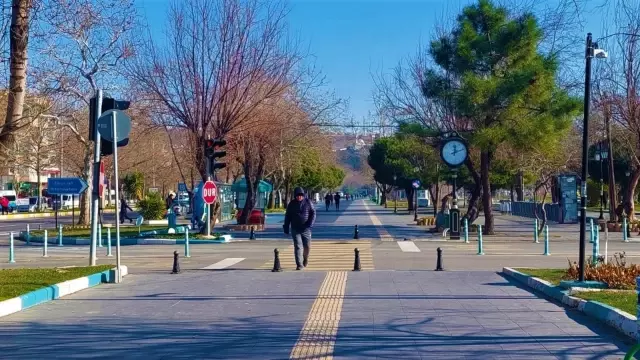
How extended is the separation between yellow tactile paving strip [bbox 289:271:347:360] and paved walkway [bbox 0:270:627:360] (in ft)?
0.05

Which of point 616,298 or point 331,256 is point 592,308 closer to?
point 616,298

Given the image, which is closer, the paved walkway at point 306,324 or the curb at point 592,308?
the paved walkway at point 306,324

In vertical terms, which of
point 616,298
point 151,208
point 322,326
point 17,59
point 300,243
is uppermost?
point 17,59

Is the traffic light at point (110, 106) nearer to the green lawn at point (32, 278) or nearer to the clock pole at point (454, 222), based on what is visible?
the green lawn at point (32, 278)

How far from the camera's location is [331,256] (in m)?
25.0

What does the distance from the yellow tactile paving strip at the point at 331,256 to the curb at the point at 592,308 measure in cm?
569

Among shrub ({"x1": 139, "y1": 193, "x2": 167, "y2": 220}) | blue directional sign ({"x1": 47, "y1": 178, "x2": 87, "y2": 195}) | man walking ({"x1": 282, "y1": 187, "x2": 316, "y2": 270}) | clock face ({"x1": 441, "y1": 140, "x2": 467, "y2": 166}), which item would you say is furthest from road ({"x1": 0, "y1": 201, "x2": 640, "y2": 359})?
shrub ({"x1": 139, "y1": 193, "x2": 167, "y2": 220})

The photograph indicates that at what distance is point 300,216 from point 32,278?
250 inches

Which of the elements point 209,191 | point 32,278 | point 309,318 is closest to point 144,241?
point 209,191

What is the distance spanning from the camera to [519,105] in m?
35.4

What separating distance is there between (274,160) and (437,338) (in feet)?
126

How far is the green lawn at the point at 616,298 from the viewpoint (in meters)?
11.7

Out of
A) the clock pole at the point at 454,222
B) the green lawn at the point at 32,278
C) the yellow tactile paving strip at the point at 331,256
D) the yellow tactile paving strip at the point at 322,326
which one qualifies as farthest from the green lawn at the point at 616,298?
the clock pole at the point at 454,222

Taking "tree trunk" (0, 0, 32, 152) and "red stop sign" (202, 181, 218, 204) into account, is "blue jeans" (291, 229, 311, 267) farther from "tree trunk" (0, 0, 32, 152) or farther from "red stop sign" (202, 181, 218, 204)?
"red stop sign" (202, 181, 218, 204)
